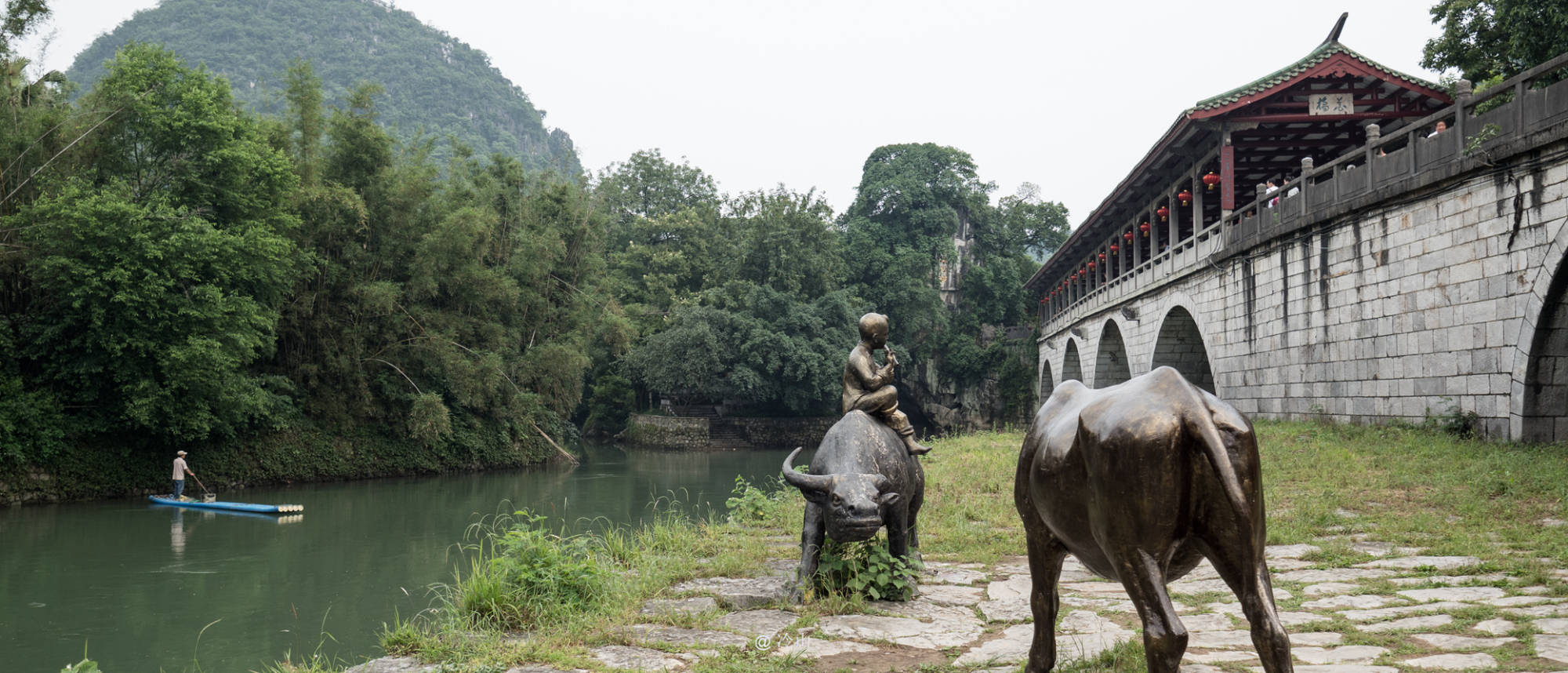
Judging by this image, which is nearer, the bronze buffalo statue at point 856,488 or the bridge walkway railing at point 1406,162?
the bronze buffalo statue at point 856,488

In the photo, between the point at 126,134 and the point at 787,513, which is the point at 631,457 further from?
the point at 787,513

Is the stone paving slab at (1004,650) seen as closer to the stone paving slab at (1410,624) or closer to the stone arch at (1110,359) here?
the stone paving slab at (1410,624)

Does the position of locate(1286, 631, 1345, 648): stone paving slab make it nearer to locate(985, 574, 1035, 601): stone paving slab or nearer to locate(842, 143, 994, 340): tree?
locate(985, 574, 1035, 601): stone paving slab

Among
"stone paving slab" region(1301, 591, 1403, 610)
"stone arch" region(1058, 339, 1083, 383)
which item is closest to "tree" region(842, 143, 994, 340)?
"stone arch" region(1058, 339, 1083, 383)

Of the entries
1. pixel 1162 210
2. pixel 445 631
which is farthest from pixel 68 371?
pixel 1162 210

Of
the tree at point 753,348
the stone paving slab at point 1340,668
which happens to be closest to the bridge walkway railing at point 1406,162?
the stone paving slab at point 1340,668

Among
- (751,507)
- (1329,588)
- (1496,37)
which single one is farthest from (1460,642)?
(1496,37)

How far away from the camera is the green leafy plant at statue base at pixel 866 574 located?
466 cm

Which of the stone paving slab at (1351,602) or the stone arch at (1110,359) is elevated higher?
the stone arch at (1110,359)

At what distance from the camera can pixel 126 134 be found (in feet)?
56.1

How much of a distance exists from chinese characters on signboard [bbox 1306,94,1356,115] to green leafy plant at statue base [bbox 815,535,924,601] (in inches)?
574

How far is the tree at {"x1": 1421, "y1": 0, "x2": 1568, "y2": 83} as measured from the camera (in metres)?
12.2

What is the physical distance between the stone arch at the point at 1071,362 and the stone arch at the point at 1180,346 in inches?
324

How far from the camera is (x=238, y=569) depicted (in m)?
10.4
